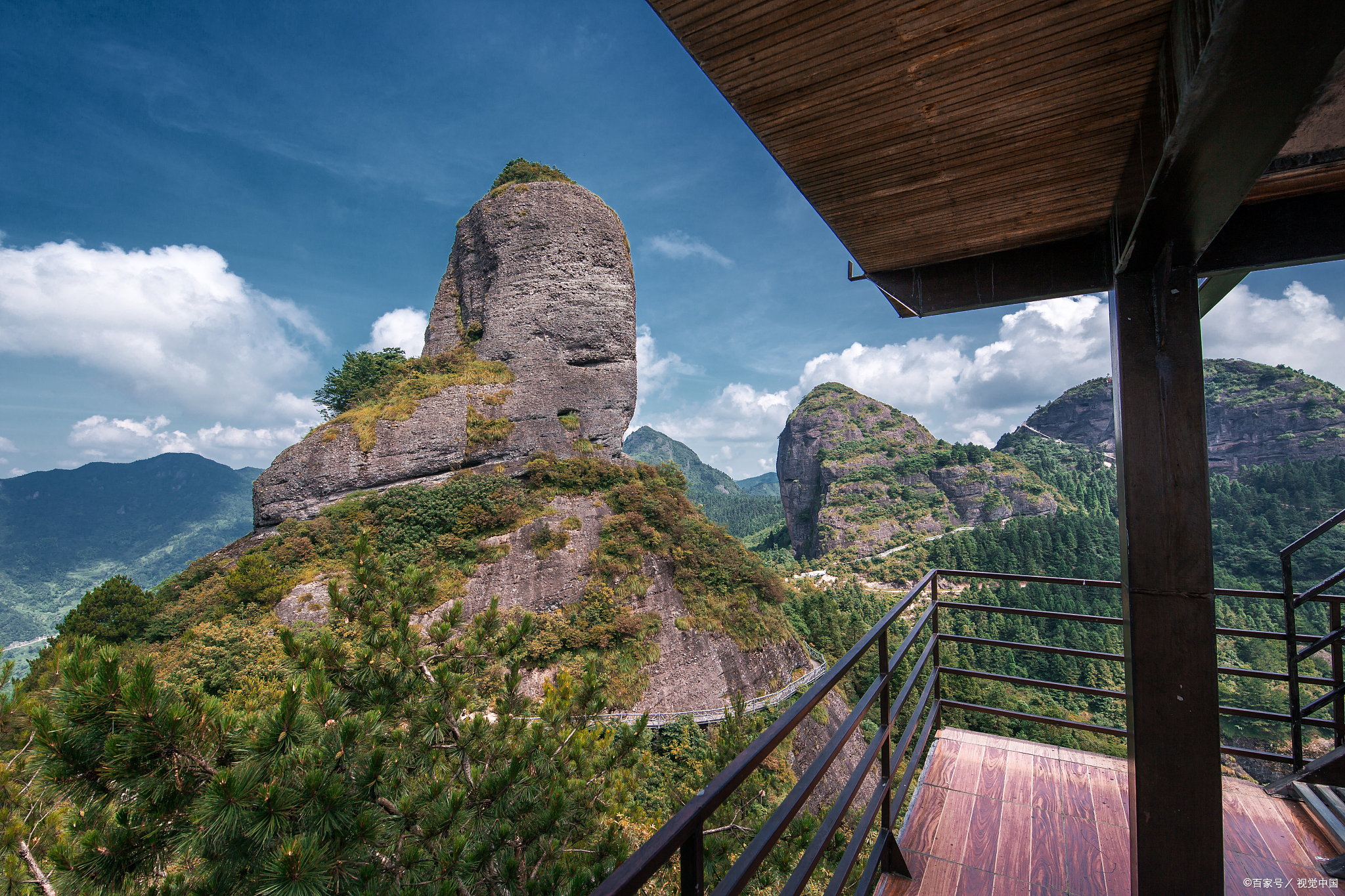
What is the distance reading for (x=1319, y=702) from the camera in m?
2.06

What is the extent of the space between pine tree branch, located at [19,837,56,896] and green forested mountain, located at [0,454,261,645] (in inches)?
3272

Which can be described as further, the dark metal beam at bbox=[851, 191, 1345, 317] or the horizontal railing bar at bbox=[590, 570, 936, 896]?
the dark metal beam at bbox=[851, 191, 1345, 317]

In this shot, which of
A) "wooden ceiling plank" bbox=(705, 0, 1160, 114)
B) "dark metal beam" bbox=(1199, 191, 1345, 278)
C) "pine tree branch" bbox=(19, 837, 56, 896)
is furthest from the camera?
"pine tree branch" bbox=(19, 837, 56, 896)

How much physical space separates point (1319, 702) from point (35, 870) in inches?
236

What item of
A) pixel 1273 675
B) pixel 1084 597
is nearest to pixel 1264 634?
pixel 1273 675

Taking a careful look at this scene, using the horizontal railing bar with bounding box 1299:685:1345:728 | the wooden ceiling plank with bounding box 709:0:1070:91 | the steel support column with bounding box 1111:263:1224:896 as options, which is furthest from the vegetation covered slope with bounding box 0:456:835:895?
the horizontal railing bar with bounding box 1299:685:1345:728

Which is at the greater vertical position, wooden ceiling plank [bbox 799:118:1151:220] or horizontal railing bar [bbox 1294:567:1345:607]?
wooden ceiling plank [bbox 799:118:1151:220]

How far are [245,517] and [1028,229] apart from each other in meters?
167

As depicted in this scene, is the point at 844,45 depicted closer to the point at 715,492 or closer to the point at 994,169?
the point at 994,169

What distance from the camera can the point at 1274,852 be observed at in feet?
6.42

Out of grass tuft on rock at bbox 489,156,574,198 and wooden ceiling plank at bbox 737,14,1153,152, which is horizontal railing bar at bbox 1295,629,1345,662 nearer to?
wooden ceiling plank at bbox 737,14,1153,152

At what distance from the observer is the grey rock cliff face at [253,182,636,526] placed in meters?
15.4

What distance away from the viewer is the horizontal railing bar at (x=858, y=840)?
4.11 ft

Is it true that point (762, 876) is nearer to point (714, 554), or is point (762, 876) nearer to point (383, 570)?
point (383, 570)
